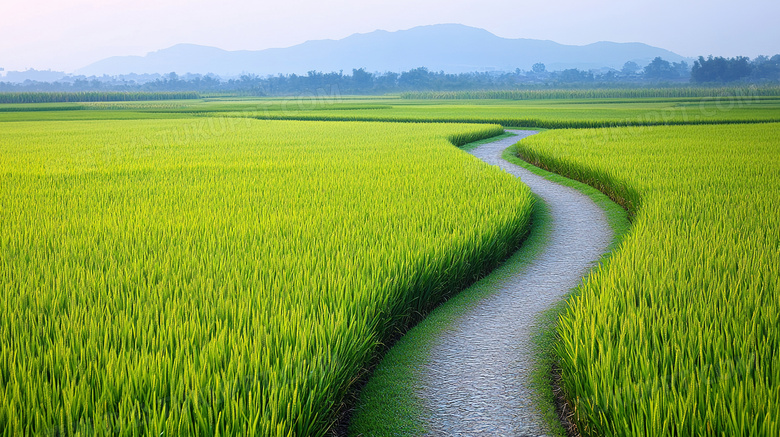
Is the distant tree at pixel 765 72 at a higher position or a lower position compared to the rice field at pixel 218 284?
higher

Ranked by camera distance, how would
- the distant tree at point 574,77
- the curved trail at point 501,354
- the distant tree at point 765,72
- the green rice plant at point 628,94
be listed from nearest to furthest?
the curved trail at point 501,354 < the green rice plant at point 628,94 < the distant tree at point 765,72 < the distant tree at point 574,77

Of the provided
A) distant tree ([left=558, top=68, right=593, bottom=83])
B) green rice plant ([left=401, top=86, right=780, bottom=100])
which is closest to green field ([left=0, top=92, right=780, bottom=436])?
green rice plant ([left=401, top=86, right=780, bottom=100])

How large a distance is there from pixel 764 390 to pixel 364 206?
14.4ft

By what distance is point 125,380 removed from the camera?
225cm

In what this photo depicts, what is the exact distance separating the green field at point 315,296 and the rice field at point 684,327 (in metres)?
0.01

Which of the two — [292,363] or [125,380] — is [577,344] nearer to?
[292,363]

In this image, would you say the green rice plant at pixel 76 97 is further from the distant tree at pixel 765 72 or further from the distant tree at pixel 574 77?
the distant tree at pixel 765 72

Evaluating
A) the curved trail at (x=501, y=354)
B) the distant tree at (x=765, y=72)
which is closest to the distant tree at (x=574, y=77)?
the distant tree at (x=765, y=72)

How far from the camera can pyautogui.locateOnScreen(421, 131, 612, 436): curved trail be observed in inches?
111

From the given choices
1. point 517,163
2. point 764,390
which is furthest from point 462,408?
point 517,163

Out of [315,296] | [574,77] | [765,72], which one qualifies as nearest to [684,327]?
[315,296]

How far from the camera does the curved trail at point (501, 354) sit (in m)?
2.81

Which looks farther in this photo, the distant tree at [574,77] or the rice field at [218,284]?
the distant tree at [574,77]

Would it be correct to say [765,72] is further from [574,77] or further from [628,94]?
[628,94]
